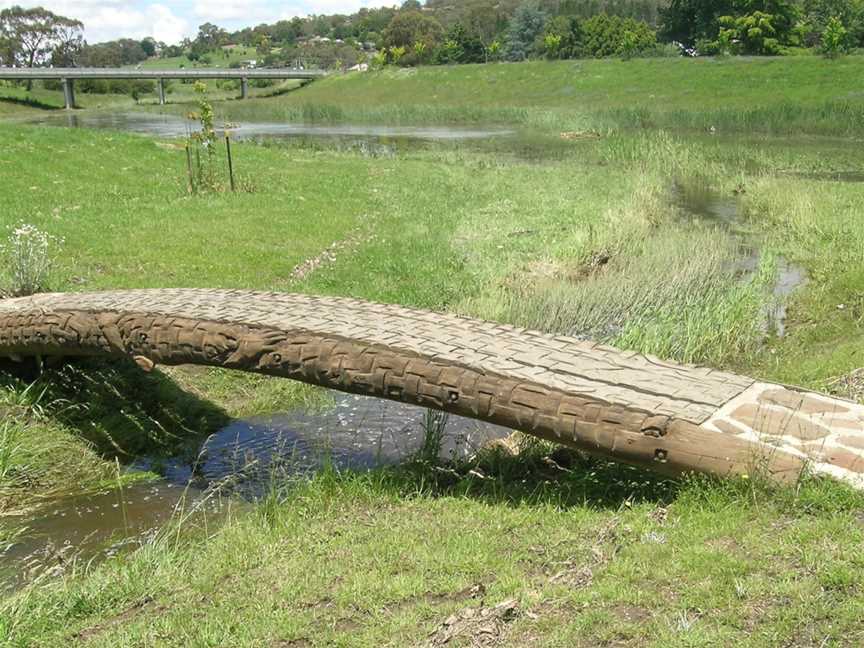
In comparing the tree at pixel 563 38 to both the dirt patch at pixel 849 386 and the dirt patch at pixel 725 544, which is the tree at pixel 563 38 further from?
the dirt patch at pixel 725 544

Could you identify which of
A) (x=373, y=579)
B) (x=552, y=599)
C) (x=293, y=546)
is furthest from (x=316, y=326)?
(x=552, y=599)

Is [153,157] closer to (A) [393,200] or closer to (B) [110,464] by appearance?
(A) [393,200]

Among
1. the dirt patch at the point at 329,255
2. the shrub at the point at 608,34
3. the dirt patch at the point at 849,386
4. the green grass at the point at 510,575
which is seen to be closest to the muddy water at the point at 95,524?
the green grass at the point at 510,575

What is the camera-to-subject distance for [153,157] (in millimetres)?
24078

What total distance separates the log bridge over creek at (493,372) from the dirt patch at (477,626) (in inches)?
67.3

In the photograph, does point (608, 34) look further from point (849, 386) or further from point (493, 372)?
point (493, 372)

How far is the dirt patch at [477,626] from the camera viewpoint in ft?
13.3

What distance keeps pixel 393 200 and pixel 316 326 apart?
12962mm

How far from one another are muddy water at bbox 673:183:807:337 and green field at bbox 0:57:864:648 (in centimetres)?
14

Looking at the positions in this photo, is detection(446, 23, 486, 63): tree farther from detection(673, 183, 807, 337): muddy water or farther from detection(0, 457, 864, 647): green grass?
detection(0, 457, 864, 647): green grass

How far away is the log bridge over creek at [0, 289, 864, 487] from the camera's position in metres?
5.39

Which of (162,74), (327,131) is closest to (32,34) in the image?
(162,74)

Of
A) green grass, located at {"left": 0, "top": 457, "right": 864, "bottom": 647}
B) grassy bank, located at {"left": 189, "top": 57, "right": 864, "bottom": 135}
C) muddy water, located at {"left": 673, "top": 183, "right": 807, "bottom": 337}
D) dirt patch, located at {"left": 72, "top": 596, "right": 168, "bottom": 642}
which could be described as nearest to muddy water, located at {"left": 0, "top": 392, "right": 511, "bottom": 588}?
green grass, located at {"left": 0, "top": 457, "right": 864, "bottom": 647}

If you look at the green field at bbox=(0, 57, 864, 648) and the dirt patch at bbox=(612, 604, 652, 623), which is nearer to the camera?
the dirt patch at bbox=(612, 604, 652, 623)
